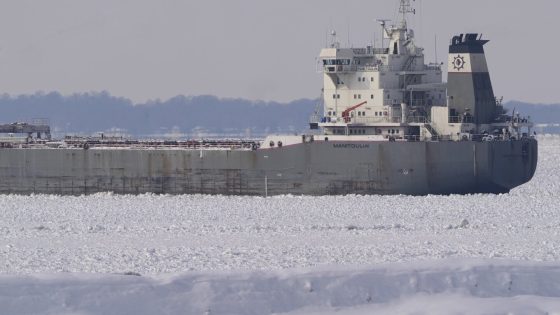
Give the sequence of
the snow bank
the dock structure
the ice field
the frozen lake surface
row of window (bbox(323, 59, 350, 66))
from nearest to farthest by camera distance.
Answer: the snow bank < the ice field < the frozen lake surface < row of window (bbox(323, 59, 350, 66)) < the dock structure

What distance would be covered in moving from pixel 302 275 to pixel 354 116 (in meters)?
22.7

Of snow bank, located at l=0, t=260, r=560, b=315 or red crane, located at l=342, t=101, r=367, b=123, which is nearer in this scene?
snow bank, located at l=0, t=260, r=560, b=315

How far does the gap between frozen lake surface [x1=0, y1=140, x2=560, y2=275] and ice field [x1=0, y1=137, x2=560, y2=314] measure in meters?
0.04

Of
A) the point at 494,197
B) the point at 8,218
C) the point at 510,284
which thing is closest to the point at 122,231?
the point at 8,218

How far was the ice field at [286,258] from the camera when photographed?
1908cm

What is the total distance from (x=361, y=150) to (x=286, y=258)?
17.0 m

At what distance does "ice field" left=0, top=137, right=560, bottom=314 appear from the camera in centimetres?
1908

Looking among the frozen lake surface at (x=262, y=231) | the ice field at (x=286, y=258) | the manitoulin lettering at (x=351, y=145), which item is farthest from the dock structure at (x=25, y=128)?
the manitoulin lettering at (x=351, y=145)

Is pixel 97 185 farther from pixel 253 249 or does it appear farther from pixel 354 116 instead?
pixel 253 249

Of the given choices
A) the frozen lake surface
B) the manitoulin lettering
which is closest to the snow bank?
the frozen lake surface

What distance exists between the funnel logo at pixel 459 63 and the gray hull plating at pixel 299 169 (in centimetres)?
326

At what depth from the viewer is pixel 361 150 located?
3931 cm

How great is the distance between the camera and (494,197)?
38.0 meters

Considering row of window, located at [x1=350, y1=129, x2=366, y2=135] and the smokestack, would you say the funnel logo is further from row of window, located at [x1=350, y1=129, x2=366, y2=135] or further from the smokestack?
row of window, located at [x1=350, y1=129, x2=366, y2=135]
